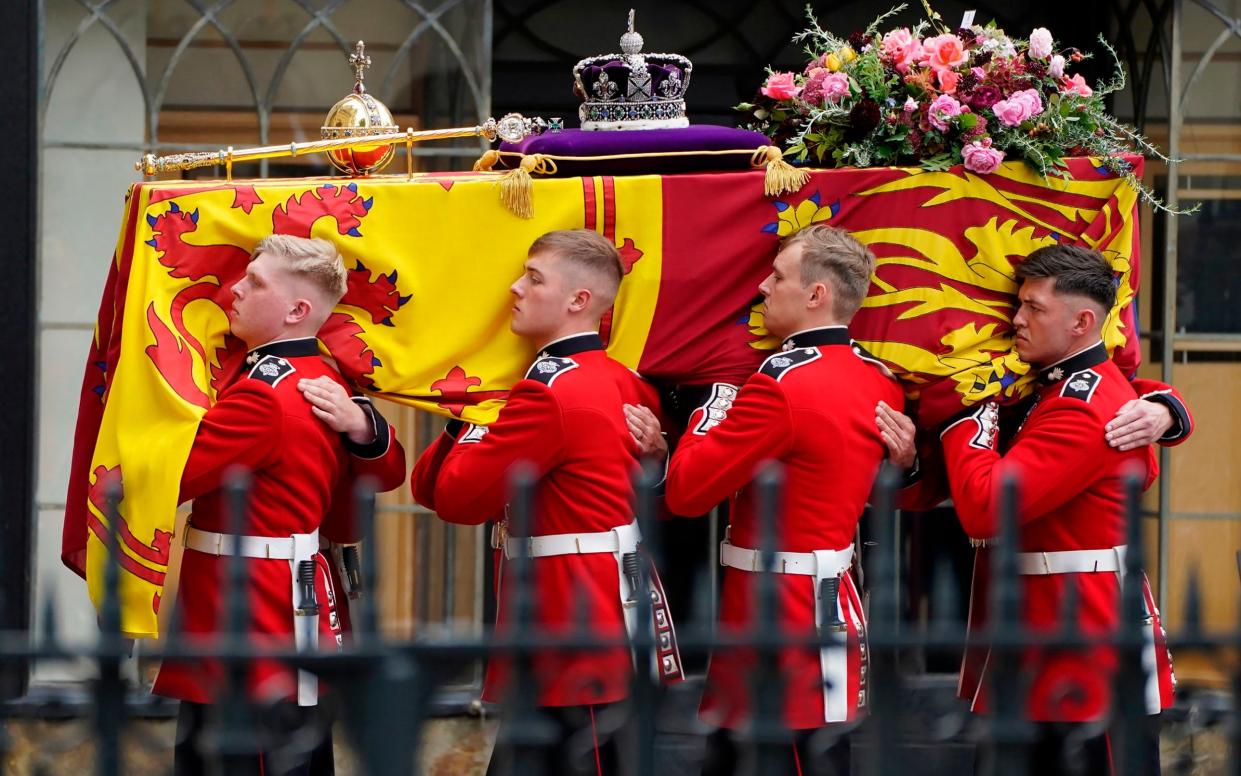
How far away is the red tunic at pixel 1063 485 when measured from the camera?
152 inches

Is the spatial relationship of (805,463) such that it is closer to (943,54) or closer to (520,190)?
(520,190)

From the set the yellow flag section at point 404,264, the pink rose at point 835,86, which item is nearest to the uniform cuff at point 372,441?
the yellow flag section at point 404,264

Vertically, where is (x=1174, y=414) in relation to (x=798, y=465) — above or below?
above

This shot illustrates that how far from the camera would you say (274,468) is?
3.96m

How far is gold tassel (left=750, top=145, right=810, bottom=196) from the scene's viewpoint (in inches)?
159

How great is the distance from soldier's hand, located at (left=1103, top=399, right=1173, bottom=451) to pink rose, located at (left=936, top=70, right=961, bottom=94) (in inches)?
Answer: 33.6

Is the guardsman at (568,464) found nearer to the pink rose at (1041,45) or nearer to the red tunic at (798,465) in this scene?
the red tunic at (798,465)

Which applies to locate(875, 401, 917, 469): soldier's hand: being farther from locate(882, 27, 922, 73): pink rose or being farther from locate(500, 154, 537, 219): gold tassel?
locate(500, 154, 537, 219): gold tassel

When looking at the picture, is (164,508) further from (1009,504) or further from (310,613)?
(1009,504)

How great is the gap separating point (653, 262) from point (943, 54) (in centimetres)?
86

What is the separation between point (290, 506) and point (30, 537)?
1.77 metres

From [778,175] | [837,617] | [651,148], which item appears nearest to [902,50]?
[778,175]

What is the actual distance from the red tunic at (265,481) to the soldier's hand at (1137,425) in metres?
1.84

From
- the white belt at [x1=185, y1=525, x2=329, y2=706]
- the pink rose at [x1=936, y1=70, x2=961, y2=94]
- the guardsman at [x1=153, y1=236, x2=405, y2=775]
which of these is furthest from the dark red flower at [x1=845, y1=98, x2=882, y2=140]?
the white belt at [x1=185, y1=525, x2=329, y2=706]
